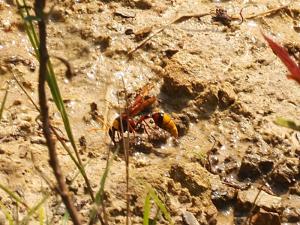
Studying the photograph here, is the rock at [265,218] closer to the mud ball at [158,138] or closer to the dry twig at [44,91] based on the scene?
the mud ball at [158,138]

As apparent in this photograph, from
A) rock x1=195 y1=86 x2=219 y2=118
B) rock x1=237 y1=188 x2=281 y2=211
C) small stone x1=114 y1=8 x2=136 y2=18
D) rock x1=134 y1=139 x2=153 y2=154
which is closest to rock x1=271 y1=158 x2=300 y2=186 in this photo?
rock x1=237 y1=188 x2=281 y2=211

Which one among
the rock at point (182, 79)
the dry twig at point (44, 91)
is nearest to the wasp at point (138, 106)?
the rock at point (182, 79)

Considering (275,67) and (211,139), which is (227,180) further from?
(275,67)

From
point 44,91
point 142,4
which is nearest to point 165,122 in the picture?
point 142,4

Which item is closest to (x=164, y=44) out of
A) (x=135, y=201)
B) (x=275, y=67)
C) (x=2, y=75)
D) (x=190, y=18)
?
(x=190, y=18)

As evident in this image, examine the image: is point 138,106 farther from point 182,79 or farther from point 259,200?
point 259,200

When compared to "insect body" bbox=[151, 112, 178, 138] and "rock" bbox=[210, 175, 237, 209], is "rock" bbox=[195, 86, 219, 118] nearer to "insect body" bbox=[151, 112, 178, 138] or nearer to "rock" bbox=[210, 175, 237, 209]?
"insect body" bbox=[151, 112, 178, 138]
